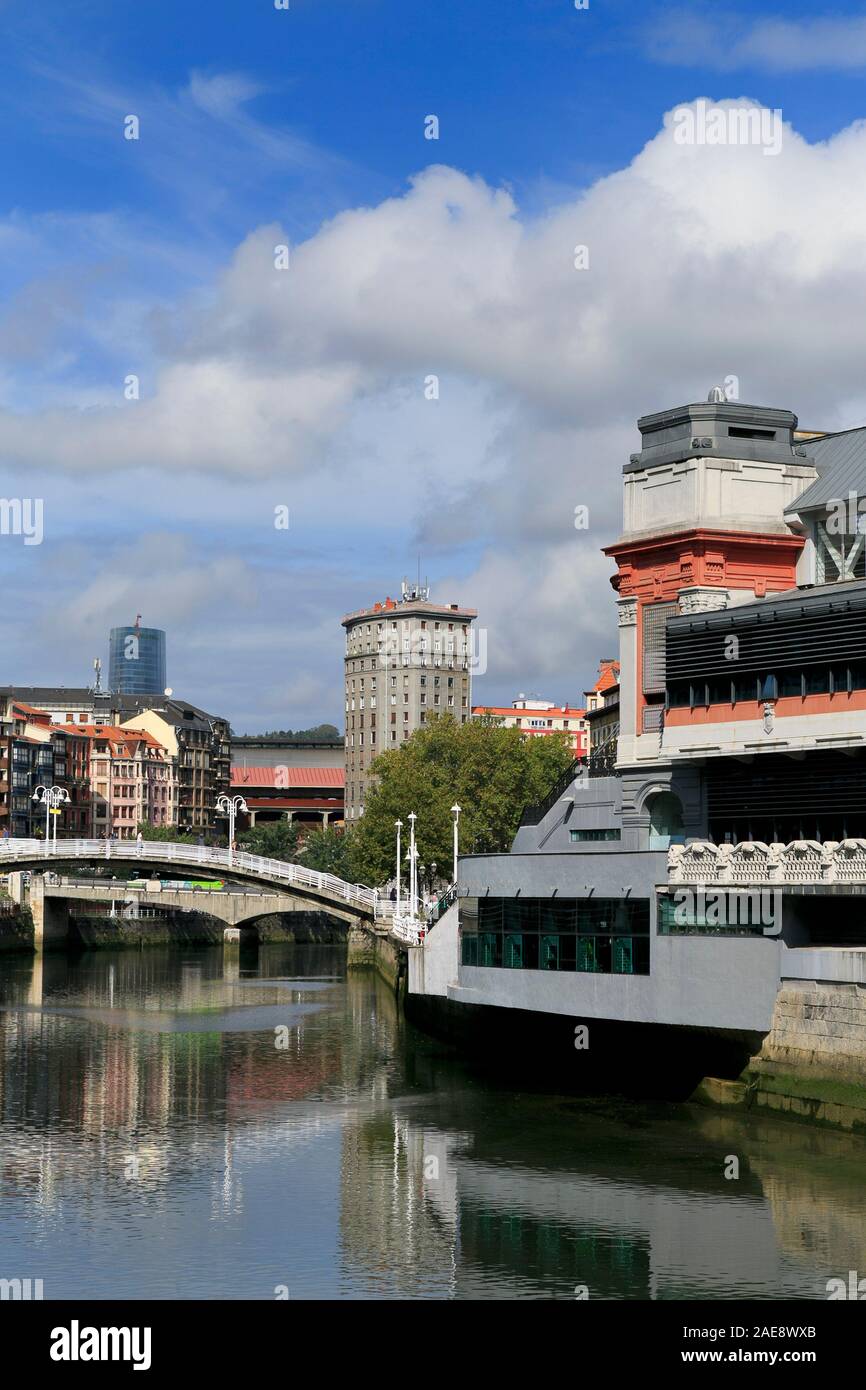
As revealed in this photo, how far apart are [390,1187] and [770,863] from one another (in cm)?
1282

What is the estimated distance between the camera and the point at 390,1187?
135 feet

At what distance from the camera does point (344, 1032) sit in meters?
73.6

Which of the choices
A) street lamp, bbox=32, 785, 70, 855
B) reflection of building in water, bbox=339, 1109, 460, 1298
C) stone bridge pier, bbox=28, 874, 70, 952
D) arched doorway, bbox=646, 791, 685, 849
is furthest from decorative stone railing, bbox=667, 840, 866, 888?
street lamp, bbox=32, 785, 70, 855

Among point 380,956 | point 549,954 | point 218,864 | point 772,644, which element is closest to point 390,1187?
point 549,954

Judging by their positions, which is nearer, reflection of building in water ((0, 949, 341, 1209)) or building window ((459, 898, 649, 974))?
reflection of building in water ((0, 949, 341, 1209))

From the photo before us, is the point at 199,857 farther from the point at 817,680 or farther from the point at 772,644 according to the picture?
the point at 817,680

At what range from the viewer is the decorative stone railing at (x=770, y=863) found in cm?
4428

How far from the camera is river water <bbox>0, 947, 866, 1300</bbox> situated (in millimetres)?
33562

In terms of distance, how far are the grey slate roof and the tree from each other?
2375 inches

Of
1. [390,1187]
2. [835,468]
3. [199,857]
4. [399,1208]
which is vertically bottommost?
[399,1208]

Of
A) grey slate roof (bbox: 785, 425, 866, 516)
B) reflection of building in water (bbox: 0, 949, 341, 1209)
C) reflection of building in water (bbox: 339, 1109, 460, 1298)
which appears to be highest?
grey slate roof (bbox: 785, 425, 866, 516)

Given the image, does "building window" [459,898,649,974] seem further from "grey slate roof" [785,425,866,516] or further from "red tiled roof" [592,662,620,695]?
"red tiled roof" [592,662,620,695]
